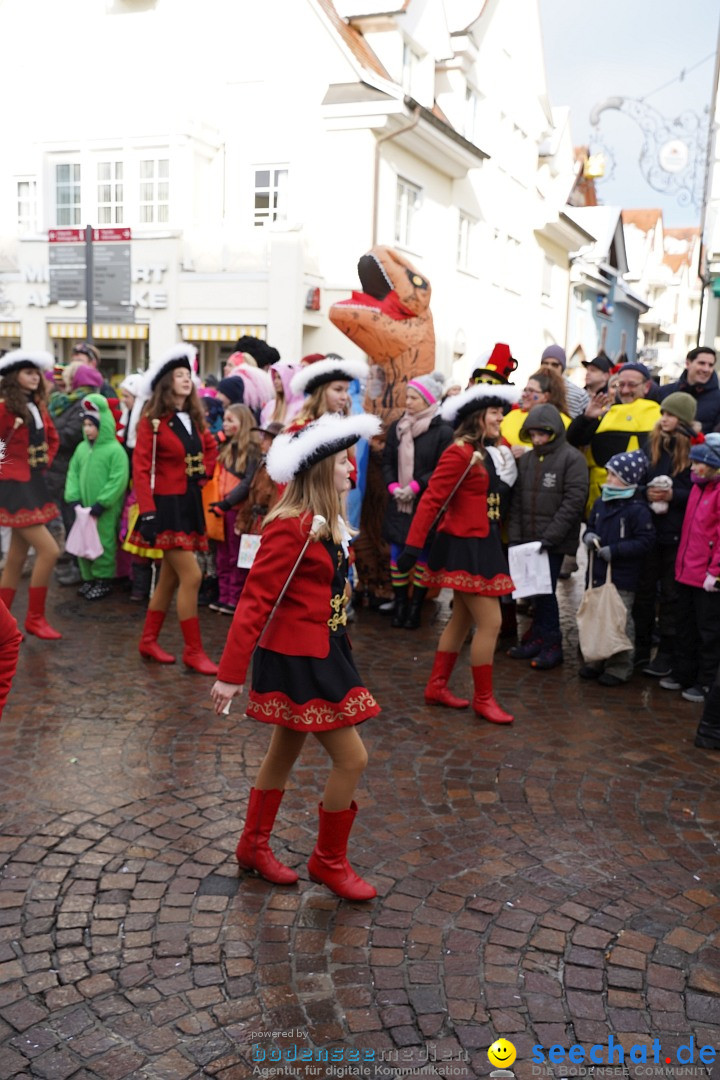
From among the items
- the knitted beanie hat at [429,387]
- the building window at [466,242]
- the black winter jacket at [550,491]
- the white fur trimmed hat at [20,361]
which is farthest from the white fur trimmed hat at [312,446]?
the building window at [466,242]

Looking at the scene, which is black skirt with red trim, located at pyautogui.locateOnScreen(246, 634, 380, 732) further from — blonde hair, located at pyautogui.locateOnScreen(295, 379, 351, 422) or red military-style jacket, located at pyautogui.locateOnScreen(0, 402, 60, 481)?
red military-style jacket, located at pyautogui.locateOnScreen(0, 402, 60, 481)

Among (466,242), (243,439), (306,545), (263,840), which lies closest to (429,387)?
(243,439)

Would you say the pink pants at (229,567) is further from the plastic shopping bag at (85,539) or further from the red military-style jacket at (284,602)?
the red military-style jacket at (284,602)

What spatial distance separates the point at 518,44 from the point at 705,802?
27.0 metres

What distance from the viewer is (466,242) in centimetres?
2355

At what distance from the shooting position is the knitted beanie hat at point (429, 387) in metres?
7.82

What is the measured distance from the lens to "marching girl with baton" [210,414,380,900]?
140 inches

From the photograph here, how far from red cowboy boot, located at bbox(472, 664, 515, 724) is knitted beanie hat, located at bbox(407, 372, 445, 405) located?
2839 millimetres

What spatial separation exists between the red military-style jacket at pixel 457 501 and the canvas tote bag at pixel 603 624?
122 cm

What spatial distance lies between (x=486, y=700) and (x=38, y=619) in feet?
11.7

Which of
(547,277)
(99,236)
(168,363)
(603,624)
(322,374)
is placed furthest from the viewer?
(547,277)

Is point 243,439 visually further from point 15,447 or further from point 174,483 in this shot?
point 15,447

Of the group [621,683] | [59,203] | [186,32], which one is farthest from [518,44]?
[621,683]

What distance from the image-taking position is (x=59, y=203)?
66.3 feet
